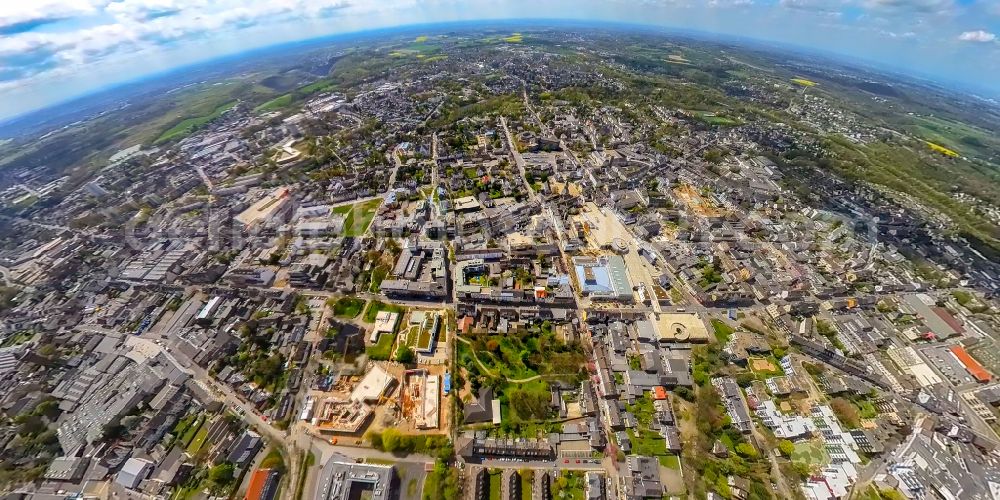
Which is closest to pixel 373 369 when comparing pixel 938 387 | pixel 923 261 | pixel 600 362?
pixel 600 362

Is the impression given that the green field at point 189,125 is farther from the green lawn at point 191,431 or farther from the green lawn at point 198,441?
the green lawn at point 198,441

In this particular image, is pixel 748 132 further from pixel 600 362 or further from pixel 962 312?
pixel 600 362

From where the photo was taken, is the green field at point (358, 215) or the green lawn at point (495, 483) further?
the green field at point (358, 215)

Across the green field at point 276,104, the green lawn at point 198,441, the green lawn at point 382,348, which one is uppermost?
the green field at point 276,104

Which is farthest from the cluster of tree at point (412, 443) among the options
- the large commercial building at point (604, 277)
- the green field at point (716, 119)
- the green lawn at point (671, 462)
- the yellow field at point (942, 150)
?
the yellow field at point (942, 150)

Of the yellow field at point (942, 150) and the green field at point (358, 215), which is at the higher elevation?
the yellow field at point (942, 150)

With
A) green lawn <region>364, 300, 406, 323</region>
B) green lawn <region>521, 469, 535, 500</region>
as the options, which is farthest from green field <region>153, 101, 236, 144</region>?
green lawn <region>521, 469, 535, 500</region>

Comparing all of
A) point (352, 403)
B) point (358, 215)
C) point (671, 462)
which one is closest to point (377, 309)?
point (352, 403)
